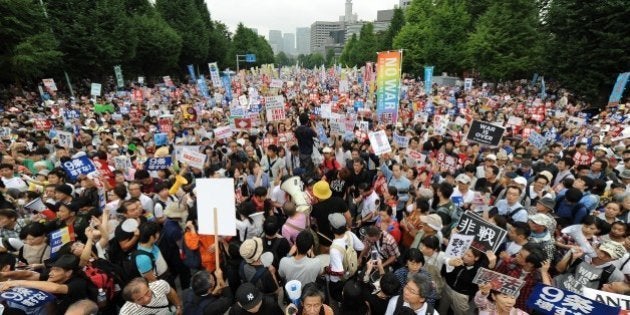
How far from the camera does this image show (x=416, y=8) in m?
50.0

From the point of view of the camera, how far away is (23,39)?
21172 millimetres

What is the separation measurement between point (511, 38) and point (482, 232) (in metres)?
35.8

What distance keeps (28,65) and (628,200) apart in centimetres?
2770

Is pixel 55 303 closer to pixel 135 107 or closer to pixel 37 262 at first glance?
pixel 37 262

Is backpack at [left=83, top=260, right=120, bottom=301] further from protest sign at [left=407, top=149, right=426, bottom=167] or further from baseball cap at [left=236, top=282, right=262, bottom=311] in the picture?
protest sign at [left=407, top=149, right=426, bottom=167]

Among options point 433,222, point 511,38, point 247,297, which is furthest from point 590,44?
point 247,297

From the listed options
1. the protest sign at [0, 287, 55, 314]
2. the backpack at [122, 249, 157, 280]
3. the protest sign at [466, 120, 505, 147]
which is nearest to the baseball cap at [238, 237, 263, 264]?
the backpack at [122, 249, 157, 280]

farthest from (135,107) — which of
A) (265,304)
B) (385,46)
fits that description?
(385,46)

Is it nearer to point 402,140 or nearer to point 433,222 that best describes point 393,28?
point 402,140

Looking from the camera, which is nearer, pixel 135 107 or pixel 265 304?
pixel 265 304

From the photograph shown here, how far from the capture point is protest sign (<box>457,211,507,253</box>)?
3.96m

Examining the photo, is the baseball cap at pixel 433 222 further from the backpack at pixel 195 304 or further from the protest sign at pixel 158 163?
the protest sign at pixel 158 163

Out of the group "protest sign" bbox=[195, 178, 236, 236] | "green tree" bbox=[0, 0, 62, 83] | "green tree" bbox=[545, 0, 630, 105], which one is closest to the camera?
"protest sign" bbox=[195, 178, 236, 236]

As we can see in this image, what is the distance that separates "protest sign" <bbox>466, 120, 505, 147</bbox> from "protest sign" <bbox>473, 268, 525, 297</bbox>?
581cm
